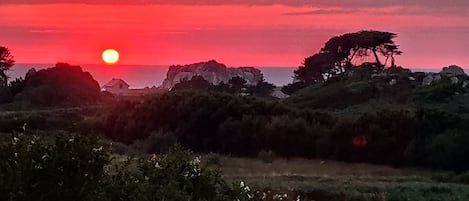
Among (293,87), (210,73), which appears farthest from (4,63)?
(210,73)

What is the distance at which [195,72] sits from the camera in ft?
302

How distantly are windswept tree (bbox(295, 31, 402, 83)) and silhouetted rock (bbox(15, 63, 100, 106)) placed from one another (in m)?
15.8

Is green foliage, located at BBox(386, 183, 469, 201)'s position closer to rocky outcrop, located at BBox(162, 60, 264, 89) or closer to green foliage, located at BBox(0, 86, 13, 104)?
green foliage, located at BBox(0, 86, 13, 104)

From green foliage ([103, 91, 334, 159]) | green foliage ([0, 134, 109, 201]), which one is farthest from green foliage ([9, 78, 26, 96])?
green foliage ([0, 134, 109, 201])

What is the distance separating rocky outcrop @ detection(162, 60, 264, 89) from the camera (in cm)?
8888

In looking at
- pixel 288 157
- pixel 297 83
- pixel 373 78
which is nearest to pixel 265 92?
pixel 297 83

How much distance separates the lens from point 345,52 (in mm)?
58812

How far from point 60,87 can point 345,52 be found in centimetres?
1984

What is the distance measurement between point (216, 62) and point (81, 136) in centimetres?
8431

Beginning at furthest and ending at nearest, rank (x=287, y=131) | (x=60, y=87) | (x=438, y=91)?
(x=60, y=87)
(x=438, y=91)
(x=287, y=131)

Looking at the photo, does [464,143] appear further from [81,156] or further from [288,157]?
[81,156]

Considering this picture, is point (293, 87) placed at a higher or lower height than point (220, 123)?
lower

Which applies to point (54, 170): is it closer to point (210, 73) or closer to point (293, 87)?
point (293, 87)

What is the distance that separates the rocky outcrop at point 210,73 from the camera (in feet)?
292
